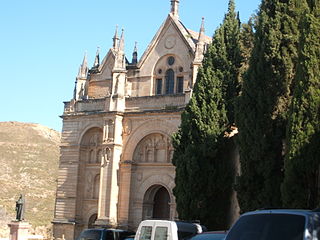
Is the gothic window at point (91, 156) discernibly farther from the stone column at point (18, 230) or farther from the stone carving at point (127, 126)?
the stone column at point (18, 230)

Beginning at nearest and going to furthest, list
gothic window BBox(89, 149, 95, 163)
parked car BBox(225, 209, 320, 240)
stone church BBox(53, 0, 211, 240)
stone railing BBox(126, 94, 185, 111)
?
parked car BBox(225, 209, 320, 240) < stone railing BBox(126, 94, 185, 111) < stone church BBox(53, 0, 211, 240) < gothic window BBox(89, 149, 95, 163)

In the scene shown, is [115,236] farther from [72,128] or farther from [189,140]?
[72,128]

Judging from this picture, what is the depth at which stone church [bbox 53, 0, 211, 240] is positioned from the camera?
37.9 meters

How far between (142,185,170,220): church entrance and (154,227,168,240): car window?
842 inches

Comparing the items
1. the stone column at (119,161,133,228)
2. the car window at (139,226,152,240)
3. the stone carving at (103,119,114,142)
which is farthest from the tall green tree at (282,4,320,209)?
the stone carving at (103,119,114,142)

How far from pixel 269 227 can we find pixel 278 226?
16cm

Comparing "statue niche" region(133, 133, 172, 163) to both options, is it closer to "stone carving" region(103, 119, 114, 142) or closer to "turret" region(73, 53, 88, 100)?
"stone carving" region(103, 119, 114, 142)

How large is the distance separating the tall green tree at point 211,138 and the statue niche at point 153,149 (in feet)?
21.3

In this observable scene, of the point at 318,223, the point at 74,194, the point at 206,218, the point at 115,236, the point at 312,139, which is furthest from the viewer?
the point at 74,194

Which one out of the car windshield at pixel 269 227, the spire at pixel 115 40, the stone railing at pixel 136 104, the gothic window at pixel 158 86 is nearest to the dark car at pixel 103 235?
the car windshield at pixel 269 227

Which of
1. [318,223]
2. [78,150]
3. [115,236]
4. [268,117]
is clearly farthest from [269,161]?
[78,150]

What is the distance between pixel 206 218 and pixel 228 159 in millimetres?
3123

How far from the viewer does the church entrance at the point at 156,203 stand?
126ft

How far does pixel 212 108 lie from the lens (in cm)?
3048
